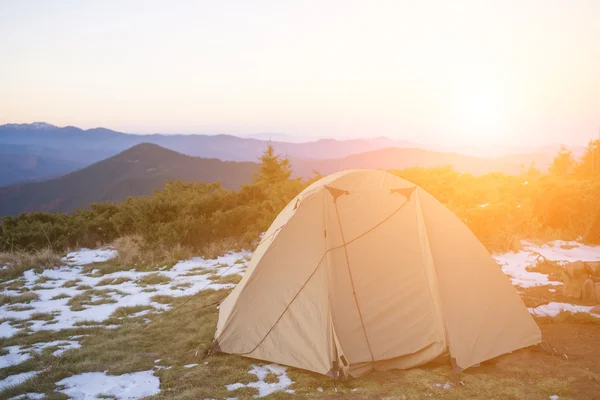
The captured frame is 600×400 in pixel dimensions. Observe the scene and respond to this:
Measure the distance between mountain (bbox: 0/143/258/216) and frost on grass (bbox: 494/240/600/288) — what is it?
76.3 metres

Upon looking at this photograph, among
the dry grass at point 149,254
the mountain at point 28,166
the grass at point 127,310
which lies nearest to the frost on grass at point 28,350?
the grass at point 127,310

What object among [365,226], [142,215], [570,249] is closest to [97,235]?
[142,215]

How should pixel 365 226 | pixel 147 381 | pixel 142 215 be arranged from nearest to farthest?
pixel 147 381 → pixel 365 226 → pixel 142 215

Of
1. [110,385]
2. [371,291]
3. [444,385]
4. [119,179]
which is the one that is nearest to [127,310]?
[110,385]

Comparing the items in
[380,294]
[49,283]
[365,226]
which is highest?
[365,226]

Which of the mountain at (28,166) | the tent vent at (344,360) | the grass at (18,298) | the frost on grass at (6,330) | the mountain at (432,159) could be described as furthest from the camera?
the mountain at (28,166)

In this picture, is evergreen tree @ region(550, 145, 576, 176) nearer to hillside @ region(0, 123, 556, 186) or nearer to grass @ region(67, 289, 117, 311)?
hillside @ region(0, 123, 556, 186)

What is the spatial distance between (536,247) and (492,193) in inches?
154

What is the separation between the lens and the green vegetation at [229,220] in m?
11.5

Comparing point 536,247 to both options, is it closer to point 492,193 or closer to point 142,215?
point 492,193

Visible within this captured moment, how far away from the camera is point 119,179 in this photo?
336 feet

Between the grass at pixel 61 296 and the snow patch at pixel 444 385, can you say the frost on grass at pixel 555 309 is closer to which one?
the snow patch at pixel 444 385

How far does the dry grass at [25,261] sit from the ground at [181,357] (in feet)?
3.84

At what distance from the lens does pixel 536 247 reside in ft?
37.2
